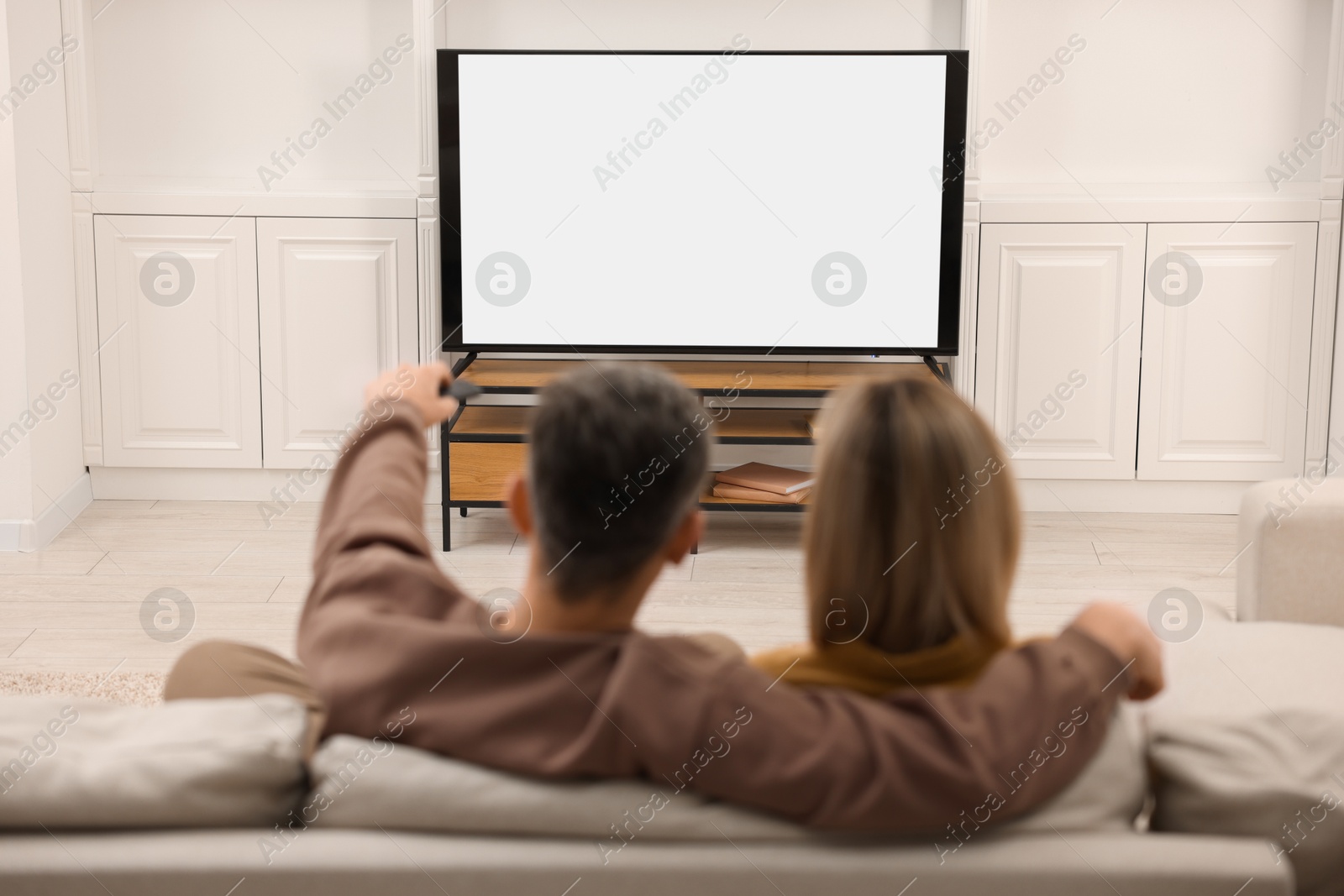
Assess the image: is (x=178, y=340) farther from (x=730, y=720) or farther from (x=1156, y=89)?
(x=730, y=720)

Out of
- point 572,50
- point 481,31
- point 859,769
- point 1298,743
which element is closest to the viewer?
point 859,769

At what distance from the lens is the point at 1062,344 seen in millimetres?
3986

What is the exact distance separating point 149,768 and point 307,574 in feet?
8.53

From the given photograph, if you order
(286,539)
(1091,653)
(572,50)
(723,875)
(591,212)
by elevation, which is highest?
(572,50)

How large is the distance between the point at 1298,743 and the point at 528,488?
662 millimetres

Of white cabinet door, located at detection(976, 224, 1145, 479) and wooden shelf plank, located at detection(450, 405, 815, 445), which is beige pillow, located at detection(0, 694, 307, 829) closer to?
wooden shelf plank, located at detection(450, 405, 815, 445)

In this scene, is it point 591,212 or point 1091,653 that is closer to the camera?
point 1091,653

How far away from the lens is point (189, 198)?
396cm

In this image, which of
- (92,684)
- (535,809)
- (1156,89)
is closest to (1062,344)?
(1156,89)

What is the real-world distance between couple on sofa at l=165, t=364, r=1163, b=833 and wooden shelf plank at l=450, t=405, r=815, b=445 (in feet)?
8.22

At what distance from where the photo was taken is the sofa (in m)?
0.95

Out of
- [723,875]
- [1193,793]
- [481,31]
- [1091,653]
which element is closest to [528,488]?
[723,875]

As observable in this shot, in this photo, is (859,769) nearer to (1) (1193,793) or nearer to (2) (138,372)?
(1) (1193,793)

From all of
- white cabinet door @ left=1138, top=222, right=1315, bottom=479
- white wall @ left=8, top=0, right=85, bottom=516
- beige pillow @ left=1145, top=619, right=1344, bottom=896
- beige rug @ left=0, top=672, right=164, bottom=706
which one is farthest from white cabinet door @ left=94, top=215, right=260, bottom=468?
beige pillow @ left=1145, top=619, right=1344, bottom=896
